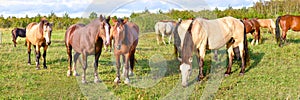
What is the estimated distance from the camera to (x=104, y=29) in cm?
721

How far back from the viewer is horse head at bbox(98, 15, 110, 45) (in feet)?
23.2

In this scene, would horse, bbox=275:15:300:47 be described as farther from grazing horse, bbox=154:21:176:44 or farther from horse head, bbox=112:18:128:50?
horse head, bbox=112:18:128:50

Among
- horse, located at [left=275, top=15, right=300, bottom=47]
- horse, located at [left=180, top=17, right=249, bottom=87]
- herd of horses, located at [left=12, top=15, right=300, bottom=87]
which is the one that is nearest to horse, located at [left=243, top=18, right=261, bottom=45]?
horse, located at [left=275, top=15, right=300, bottom=47]

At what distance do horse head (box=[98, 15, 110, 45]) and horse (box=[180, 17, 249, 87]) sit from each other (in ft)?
5.81

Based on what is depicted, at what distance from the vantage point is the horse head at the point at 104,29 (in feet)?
23.2

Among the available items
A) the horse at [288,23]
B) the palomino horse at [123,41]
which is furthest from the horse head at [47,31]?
the horse at [288,23]

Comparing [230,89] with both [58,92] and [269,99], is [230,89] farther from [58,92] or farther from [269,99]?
[58,92]

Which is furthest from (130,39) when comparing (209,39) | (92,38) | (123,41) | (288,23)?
(288,23)

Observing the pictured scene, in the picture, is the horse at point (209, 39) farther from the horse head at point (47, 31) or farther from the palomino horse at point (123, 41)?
the horse head at point (47, 31)

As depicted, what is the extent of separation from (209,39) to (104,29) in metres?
2.89

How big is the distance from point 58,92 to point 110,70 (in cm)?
273

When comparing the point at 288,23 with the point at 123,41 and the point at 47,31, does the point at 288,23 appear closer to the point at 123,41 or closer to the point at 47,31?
the point at 123,41

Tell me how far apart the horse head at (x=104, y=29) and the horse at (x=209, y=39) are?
177cm

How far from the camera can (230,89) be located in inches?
280
